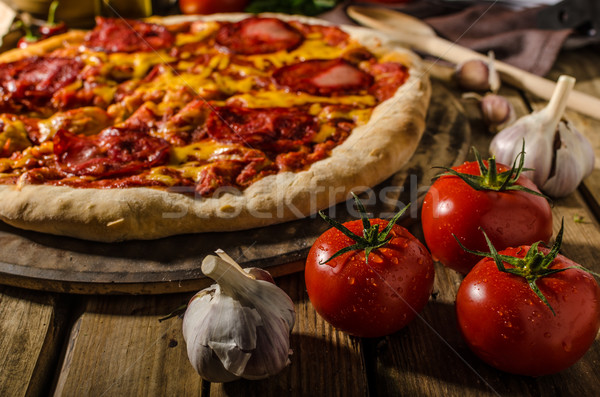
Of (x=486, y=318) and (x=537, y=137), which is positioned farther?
(x=537, y=137)

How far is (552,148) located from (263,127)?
4.90 feet

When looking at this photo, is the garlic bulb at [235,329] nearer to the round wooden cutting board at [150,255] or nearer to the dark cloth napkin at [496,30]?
the round wooden cutting board at [150,255]

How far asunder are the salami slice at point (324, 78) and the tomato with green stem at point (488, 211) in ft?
4.57

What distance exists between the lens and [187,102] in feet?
10.3

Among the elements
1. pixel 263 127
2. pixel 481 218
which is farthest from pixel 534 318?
pixel 263 127

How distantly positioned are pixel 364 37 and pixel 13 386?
3174mm

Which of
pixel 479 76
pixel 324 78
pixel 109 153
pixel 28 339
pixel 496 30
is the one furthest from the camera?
pixel 496 30

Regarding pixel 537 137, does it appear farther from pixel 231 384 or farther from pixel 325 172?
pixel 231 384

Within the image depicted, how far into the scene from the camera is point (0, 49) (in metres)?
4.01

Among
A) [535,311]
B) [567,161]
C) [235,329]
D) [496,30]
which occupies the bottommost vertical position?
[496,30]

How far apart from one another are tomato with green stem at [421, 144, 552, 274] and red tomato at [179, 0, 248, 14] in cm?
360

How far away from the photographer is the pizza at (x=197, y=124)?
2.33m

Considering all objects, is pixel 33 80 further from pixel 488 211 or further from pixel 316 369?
pixel 488 211

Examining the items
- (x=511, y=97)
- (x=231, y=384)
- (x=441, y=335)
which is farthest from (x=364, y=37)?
(x=231, y=384)
